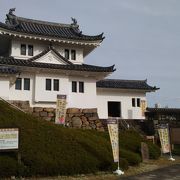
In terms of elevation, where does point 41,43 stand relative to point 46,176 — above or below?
above

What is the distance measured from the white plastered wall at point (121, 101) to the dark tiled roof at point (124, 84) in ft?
1.73

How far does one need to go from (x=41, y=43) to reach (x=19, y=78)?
458cm

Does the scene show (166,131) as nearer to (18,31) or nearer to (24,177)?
(24,177)

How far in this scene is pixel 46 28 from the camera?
31188 millimetres

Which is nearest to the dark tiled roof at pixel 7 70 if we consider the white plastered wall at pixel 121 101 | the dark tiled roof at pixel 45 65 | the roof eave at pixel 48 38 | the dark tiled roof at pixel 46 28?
the dark tiled roof at pixel 45 65

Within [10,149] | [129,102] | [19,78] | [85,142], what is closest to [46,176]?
[10,149]

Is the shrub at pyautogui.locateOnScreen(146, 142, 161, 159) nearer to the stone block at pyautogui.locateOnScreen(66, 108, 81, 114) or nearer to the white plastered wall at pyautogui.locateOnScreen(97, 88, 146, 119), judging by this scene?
the stone block at pyautogui.locateOnScreen(66, 108, 81, 114)

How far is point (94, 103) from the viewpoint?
27797 millimetres

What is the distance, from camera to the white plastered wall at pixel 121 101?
32250 mm

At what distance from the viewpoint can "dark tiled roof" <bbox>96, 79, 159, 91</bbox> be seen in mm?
32469

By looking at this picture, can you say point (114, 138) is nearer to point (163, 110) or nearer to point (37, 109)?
point (37, 109)

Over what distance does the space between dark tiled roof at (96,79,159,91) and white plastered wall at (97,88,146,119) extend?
1.73 feet

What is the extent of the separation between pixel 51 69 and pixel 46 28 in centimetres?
717

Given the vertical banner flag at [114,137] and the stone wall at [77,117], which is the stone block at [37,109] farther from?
the vertical banner flag at [114,137]
